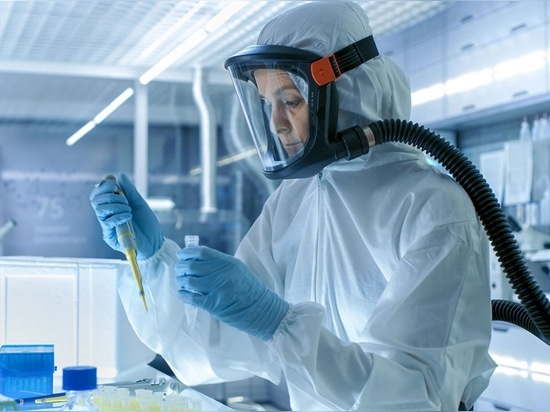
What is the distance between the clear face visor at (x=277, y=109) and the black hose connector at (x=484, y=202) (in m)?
0.16

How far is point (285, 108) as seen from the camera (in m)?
1.53

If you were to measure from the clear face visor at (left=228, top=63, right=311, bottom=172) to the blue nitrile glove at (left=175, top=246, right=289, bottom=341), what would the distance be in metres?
0.35

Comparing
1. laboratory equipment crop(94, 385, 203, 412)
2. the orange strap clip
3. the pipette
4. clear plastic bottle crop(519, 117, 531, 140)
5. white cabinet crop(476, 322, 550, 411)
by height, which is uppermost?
clear plastic bottle crop(519, 117, 531, 140)

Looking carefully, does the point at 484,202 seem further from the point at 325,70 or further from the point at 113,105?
the point at 113,105

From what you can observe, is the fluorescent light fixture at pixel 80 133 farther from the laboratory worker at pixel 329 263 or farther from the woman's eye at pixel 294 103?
the woman's eye at pixel 294 103

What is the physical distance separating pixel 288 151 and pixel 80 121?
5317 mm

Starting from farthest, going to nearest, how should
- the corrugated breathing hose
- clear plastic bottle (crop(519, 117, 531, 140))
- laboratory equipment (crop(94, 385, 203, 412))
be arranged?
1. clear plastic bottle (crop(519, 117, 531, 140))
2. the corrugated breathing hose
3. laboratory equipment (crop(94, 385, 203, 412))

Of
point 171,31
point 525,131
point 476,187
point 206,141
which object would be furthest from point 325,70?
point 206,141

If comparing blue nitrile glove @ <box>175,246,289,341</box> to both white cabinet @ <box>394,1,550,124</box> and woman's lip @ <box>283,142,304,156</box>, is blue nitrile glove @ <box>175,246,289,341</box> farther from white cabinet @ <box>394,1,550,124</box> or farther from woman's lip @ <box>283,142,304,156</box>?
white cabinet @ <box>394,1,550,124</box>

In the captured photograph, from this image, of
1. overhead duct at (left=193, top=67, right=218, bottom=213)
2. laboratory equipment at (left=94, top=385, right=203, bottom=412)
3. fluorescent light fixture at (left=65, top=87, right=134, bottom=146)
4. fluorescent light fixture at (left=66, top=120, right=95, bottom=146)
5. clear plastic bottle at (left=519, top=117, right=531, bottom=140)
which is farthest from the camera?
fluorescent light fixture at (left=66, top=120, right=95, bottom=146)

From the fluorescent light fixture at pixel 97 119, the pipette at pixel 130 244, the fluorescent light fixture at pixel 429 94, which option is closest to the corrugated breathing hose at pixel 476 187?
the pipette at pixel 130 244

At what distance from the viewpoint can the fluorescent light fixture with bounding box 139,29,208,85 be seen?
5.07 meters

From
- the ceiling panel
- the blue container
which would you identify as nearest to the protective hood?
the blue container

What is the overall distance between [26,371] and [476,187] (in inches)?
→ 38.0
